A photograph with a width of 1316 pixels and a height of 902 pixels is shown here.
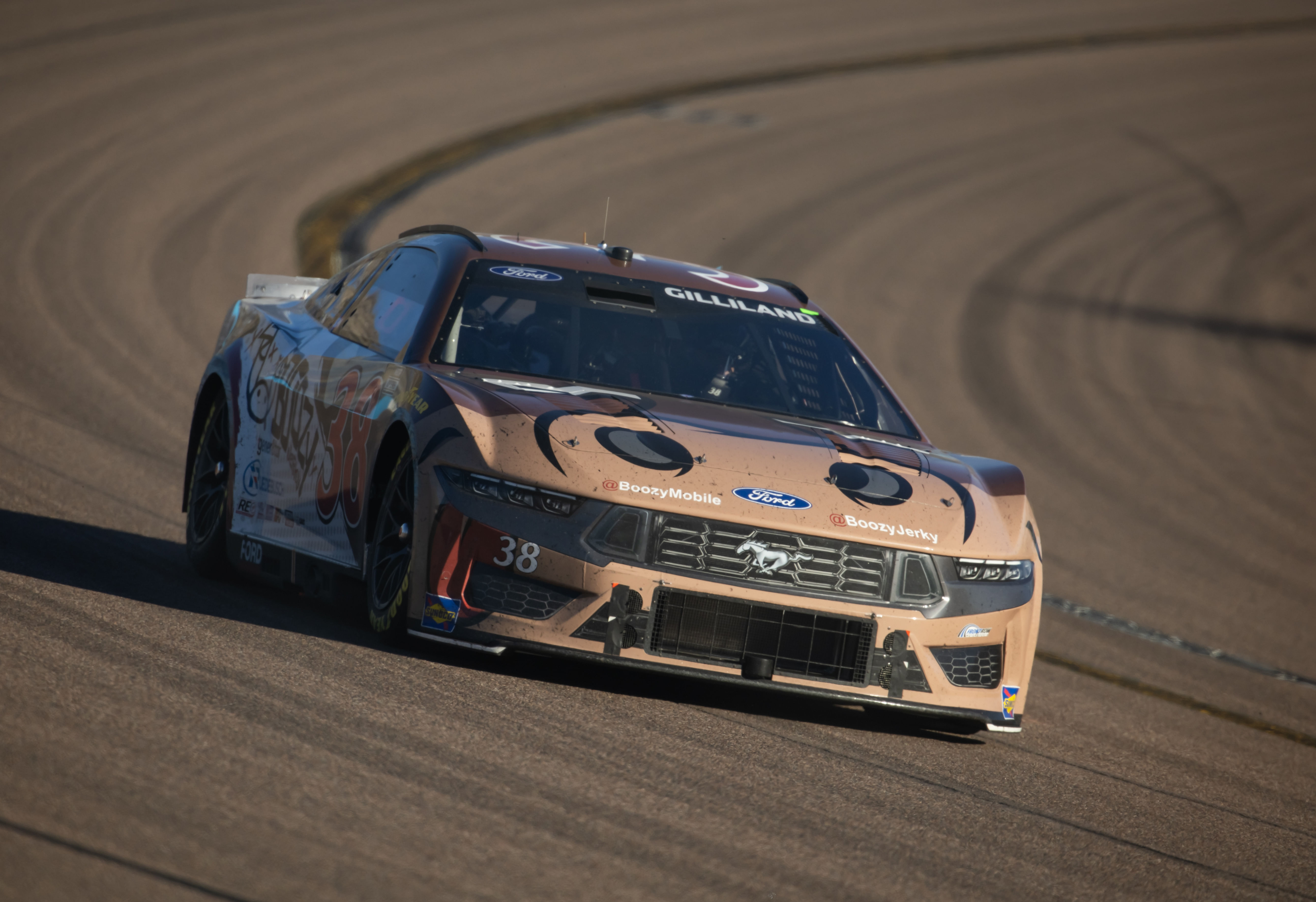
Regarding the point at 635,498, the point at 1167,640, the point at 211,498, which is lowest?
the point at 1167,640

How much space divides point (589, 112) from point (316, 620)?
20.5 meters

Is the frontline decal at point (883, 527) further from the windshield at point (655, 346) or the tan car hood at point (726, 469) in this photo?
the windshield at point (655, 346)

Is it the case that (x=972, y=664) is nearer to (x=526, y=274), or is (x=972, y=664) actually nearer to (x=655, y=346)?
(x=655, y=346)

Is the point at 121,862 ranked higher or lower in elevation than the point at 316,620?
higher

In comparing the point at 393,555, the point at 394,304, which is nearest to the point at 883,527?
the point at 393,555

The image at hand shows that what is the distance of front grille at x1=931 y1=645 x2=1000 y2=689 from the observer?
18.9ft

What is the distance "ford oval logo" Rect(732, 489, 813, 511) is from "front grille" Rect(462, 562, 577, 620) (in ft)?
1.99

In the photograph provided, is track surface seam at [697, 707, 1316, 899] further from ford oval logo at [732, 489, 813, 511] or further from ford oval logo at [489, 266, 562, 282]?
ford oval logo at [489, 266, 562, 282]

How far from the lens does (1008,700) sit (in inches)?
233

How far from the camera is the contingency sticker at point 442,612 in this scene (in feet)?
18.1

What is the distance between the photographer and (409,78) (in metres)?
26.4

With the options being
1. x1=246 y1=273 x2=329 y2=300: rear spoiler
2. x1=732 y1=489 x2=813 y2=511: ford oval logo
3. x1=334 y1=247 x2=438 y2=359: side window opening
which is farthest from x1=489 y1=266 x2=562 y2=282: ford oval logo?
x1=732 y1=489 x2=813 y2=511: ford oval logo

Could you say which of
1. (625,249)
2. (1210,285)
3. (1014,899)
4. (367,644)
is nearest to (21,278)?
(625,249)

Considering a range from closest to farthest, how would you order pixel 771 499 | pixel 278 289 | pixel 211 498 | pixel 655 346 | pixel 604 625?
pixel 604 625
pixel 771 499
pixel 655 346
pixel 211 498
pixel 278 289
